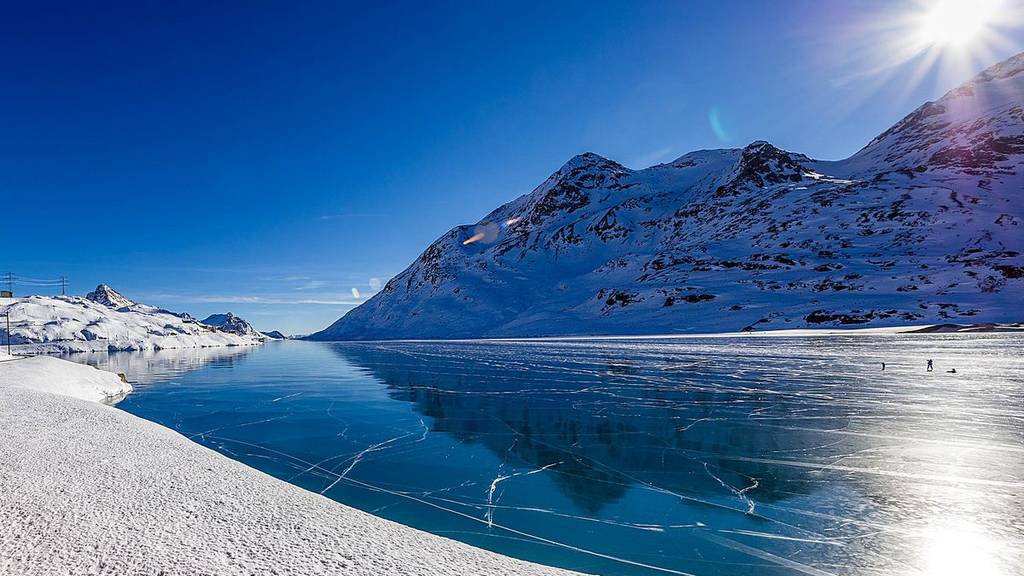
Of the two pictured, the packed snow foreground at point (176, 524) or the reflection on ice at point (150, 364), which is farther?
the reflection on ice at point (150, 364)

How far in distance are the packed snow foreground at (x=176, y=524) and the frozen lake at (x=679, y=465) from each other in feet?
5.68

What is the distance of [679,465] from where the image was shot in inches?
457

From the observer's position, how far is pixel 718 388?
2400 centimetres

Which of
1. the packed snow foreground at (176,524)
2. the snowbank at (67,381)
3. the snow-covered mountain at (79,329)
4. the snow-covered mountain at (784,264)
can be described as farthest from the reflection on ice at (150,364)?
the snow-covered mountain at (784,264)

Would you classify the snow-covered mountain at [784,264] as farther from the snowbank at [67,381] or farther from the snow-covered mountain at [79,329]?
the snowbank at [67,381]

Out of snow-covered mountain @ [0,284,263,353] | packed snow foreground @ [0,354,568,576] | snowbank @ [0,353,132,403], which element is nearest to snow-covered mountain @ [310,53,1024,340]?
snow-covered mountain @ [0,284,263,353]

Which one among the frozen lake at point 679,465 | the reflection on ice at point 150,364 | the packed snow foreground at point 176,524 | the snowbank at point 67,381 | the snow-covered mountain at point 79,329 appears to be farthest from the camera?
the snow-covered mountain at point 79,329

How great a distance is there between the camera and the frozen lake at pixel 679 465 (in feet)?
24.0

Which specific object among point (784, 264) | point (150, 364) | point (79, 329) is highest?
point (784, 264)

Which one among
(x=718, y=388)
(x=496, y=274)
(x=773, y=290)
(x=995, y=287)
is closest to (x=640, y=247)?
(x=496, y=274)

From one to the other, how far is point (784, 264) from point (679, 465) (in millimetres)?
120671

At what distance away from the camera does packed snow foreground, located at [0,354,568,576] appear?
4695mm

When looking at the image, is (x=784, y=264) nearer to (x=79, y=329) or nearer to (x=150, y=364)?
(x=150, y=364)

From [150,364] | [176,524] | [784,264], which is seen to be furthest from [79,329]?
[784,264]
